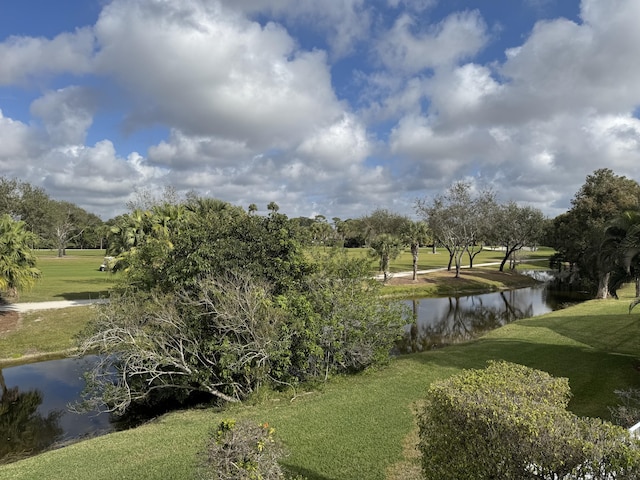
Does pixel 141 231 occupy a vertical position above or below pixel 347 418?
above

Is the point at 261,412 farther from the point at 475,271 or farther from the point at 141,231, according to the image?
the point at 475,271

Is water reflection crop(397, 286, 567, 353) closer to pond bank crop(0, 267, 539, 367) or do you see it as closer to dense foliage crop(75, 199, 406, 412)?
pond bank crop(0, 267, 539, 367)

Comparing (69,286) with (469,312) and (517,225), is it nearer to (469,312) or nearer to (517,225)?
(469,312)

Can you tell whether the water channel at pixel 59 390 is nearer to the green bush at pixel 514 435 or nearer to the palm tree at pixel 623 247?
the palm tree at pixel 623 247

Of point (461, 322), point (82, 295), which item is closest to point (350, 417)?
point (461, 322)

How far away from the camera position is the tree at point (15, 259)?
24672 millimetres

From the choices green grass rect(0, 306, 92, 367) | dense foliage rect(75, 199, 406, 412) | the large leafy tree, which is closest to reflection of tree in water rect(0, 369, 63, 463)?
dense foliage rect(75, 199, 406, 412)

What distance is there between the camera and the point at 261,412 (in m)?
12.3

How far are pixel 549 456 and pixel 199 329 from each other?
38.9 ft

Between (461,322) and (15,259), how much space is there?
102ft

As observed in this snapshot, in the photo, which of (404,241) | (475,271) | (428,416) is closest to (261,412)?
(428,416)

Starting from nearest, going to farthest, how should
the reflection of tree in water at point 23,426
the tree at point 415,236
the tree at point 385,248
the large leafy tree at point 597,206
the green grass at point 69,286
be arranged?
the reflection of tree in water at point 23,426, the green grass at point 69,286, the large leafy tree at point 597,206, the tree at point 385,248, the tree at point 415,236

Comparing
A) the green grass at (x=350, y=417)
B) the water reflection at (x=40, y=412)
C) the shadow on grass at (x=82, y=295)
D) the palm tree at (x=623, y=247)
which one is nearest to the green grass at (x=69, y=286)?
the shadow on grass at (x=82, y=295)

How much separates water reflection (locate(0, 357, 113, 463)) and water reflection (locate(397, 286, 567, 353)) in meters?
16.0
